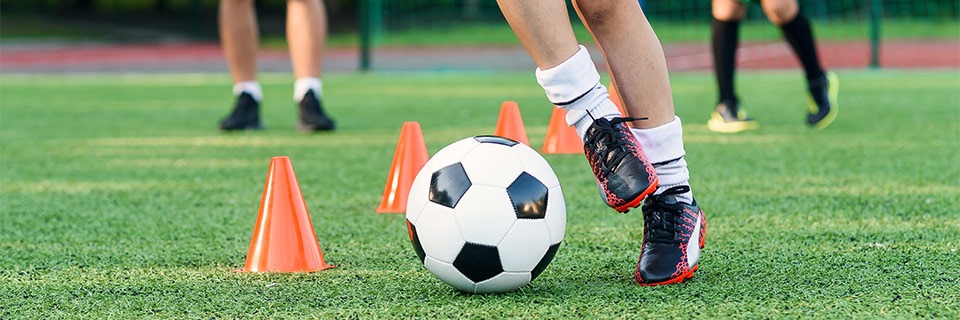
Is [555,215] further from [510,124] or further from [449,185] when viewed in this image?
[510,124]

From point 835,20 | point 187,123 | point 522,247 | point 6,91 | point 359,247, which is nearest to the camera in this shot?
point 522,247

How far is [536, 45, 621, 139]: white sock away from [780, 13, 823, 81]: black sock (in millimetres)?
3213

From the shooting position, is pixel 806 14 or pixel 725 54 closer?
pixel 725 54

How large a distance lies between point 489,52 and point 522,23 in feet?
44.6

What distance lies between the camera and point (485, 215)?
2176 mm

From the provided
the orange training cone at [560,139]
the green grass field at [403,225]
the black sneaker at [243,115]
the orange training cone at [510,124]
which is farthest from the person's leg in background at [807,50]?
the black sneaker at [243,115]

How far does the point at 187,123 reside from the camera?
6355mm

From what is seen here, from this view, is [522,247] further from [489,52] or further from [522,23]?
[489,52]

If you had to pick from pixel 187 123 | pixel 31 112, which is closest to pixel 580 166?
pixel 187 123

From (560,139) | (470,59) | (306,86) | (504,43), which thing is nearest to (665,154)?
(560,139)

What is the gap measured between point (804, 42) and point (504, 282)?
139 inches

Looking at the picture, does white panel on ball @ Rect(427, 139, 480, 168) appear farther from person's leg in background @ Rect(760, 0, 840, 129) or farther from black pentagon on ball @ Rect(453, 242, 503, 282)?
person's leg in background @ Rect(760, 0, 840, 129)

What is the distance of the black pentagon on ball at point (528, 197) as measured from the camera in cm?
219

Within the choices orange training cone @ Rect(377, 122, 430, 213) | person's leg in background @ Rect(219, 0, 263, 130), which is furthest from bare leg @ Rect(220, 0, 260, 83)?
orange training cone @ Rect(377, 122, 430, 213)
